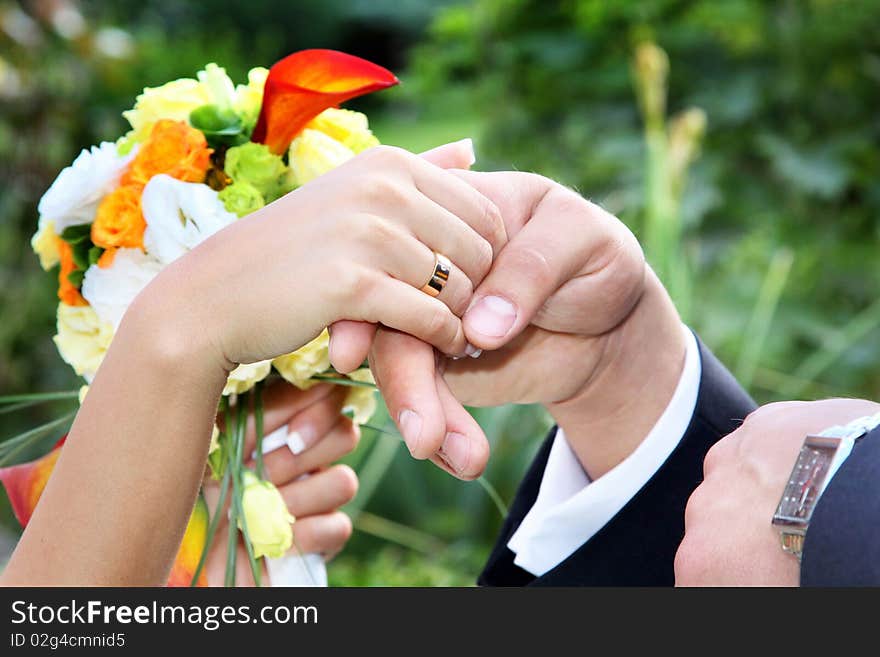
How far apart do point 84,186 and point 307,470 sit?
1.41ft

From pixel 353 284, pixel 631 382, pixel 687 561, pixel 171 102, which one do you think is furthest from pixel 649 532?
pixel 171 102

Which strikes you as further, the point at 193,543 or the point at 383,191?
the point at 193,543

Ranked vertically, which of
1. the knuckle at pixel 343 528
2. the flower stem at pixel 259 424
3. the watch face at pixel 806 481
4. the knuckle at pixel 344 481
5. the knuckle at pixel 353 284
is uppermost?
the knuckle at pixel 353 284

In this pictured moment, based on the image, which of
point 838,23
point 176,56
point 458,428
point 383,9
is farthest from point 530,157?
point 383,9

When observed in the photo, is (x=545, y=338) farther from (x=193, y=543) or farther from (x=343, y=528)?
(x=193, y=543)

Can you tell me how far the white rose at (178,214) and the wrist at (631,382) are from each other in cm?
46

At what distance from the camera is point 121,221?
109 cm

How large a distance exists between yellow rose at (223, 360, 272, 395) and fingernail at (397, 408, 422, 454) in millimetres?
233

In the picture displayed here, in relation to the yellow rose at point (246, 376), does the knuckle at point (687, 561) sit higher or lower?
lower

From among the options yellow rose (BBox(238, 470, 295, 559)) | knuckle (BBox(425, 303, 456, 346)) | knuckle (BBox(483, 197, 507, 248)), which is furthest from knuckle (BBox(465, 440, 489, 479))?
yellow rose (BBox(238, 470, 295, 559))

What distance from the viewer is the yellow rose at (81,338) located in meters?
1.15

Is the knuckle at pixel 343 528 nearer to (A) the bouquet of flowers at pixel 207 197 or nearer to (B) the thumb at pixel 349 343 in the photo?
(A) the bouquet of flowers at pixel 207 197

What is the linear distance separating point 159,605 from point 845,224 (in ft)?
9.19

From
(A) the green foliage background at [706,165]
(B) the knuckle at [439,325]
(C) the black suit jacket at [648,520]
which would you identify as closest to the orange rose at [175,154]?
(B) the knuckle at [439,325]
